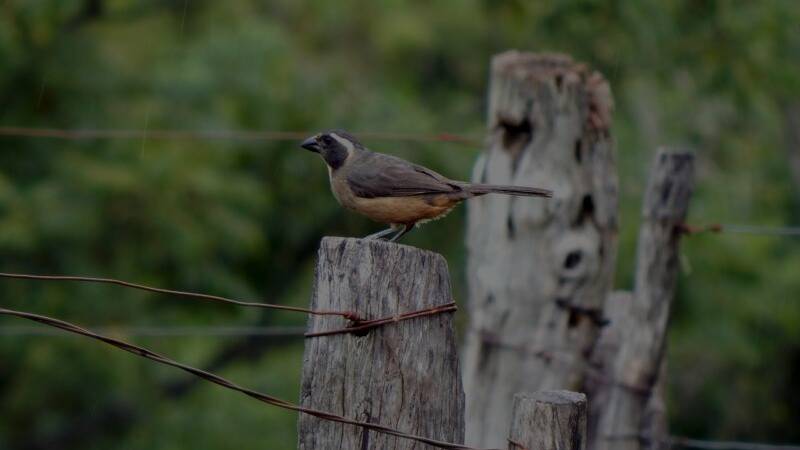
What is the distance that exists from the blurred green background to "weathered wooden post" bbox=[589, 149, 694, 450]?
3.95m

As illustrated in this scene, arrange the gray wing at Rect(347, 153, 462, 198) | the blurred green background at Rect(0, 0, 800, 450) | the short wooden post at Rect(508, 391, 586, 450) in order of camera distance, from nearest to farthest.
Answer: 1. the short wooden post at Rect(508, 391, 586, 450)
2. the gray wing at Rect(347, 153, 462, 198)
3. the blurred green background at Rect(0, 0, 800, 450)

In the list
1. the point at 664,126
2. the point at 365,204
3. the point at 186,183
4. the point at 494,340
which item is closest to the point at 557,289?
the point at 494,340

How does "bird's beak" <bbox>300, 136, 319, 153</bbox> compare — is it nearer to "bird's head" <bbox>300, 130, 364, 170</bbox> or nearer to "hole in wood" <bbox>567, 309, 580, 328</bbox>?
"bird's head" <bbox>300, 130, 364, 170</bbox>

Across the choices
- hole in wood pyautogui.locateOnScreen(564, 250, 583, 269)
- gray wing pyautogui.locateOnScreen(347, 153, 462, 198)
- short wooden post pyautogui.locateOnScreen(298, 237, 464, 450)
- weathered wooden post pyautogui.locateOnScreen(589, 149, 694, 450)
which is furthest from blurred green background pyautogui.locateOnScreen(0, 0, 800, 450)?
short wooden post pyautogui.locateOnScreen(298, 237, 464, 450)

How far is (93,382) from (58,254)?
4.14 ft

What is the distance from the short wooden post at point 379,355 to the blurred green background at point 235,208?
5783 millimetres

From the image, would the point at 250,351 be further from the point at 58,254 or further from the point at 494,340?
the point at 494,340

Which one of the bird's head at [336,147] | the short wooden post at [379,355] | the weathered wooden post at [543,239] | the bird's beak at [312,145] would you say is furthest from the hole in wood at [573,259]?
the short wooden post at [379,355]

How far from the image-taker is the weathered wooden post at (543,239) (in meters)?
5.46

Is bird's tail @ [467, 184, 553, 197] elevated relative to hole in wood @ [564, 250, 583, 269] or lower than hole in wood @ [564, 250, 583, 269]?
elevated

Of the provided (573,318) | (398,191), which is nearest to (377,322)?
(398,191)

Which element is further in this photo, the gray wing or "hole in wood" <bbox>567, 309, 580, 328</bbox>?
"hole in wood" <bbox>567, 309, 580, 328</bbox>

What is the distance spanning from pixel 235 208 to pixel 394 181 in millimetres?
5645

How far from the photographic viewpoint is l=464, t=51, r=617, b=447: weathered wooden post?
546 centimetres
